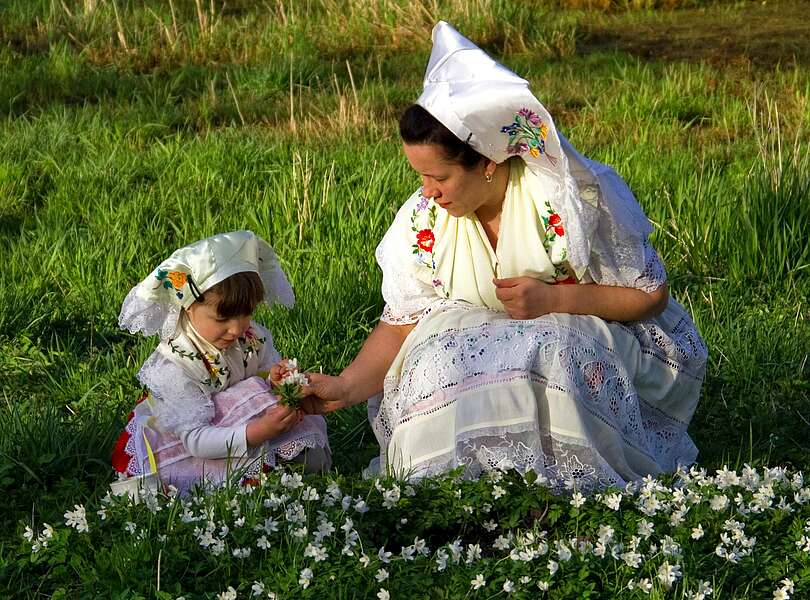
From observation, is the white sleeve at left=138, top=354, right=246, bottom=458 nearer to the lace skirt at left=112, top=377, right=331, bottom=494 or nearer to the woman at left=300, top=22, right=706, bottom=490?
the lace skirt at left=112, top=377, right=331, bottom=494

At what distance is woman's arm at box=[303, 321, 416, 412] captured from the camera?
4.14 m

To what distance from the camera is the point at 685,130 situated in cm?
823

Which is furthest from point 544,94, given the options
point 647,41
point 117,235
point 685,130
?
point 117,235

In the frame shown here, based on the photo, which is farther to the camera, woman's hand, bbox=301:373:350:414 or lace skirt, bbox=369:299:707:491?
woman's hand, bbox=301:373:350:414

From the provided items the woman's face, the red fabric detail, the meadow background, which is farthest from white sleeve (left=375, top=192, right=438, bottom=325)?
the red fabric detail

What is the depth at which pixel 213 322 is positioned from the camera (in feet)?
13.3

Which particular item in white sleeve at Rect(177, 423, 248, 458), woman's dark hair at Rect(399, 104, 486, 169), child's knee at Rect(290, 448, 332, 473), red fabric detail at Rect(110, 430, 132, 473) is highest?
woman's dark hair at Rect(399, 104, 486, 169)

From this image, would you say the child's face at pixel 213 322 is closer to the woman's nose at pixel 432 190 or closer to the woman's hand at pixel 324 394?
the woman's hand at pixel 324 394

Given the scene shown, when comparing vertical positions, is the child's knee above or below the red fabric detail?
below

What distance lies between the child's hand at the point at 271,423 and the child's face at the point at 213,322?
0.28 metres

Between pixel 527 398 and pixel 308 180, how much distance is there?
9.00ft

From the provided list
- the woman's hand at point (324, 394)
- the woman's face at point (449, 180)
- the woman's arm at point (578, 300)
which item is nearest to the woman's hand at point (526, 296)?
the woman's arm at point (578, 300)

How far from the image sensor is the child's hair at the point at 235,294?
13.1 ft

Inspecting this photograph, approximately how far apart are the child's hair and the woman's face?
0.65m
